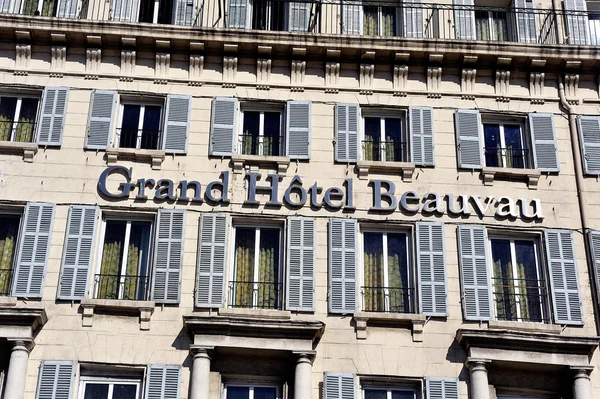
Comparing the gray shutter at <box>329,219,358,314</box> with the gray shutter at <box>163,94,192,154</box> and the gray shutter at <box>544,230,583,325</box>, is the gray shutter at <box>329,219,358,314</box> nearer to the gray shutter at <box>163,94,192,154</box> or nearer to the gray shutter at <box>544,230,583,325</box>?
the gray shutter at <box>163,94,192,154</box>

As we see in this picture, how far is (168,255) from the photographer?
22953 millimetres

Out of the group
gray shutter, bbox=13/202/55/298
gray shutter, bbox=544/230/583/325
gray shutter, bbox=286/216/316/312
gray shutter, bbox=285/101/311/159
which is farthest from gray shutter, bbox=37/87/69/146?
gray shutter, bbox=544/230/583/325

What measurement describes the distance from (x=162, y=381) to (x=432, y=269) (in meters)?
6.35

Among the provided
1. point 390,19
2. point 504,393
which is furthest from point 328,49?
point 504,393

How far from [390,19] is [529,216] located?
22.1 ft

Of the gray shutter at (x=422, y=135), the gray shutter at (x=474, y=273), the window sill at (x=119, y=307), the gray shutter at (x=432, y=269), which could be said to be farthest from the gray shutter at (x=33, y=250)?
the gray shutter at (x=474, y=273)

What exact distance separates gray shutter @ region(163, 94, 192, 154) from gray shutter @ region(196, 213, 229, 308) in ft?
6.42

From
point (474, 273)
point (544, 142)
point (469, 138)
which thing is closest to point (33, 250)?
point (474, 273)

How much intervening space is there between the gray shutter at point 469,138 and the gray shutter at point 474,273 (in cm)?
179

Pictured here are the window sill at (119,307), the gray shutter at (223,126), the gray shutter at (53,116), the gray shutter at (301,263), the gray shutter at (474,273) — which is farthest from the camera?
the gray shutter at (223,126)

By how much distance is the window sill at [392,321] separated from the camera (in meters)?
22.3

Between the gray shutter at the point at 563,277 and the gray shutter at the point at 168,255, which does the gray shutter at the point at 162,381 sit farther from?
the gray shutter at the point at 563,277

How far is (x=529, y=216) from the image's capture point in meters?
24.0

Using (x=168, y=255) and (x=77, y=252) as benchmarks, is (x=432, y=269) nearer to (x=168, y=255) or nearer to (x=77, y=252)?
(x=168, y=255)
